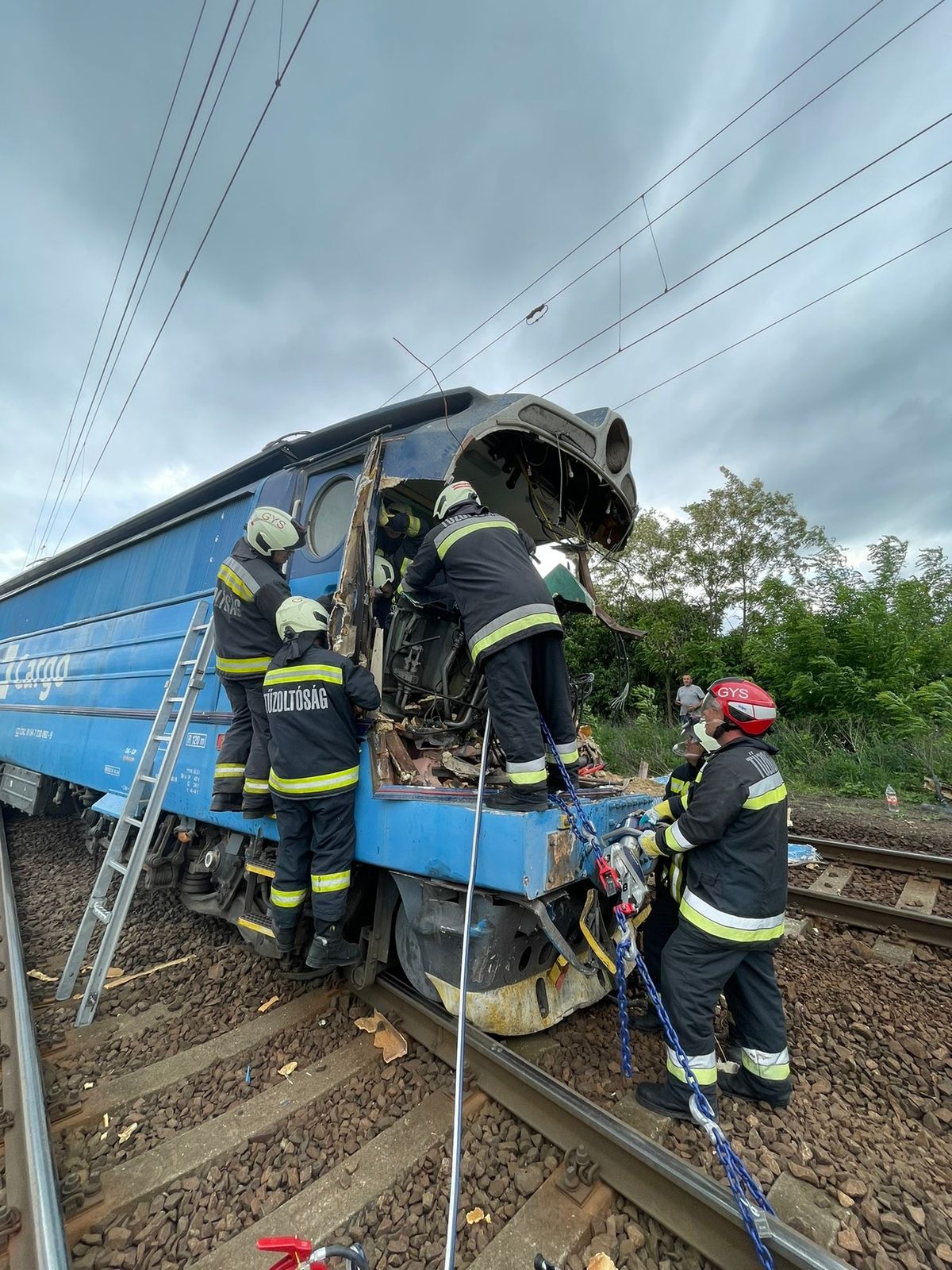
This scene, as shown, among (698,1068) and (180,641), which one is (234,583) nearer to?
(180,641)

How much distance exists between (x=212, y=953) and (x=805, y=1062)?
3419mm

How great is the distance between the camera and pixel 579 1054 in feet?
8.79

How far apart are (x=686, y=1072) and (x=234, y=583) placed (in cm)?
302

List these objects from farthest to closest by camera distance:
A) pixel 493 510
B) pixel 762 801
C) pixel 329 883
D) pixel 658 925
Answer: pixel 493 510 → pixel 658 925 → pixel 329 883 → pixel 762 801

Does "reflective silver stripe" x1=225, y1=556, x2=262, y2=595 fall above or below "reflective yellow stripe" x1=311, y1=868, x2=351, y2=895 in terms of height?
above

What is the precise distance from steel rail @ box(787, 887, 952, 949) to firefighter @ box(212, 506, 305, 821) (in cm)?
356

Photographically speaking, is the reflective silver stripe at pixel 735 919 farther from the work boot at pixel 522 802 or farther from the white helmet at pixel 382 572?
the white helmet at pixel 382 572

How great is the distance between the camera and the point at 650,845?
8.84 feet

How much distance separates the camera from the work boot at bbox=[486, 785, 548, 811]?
236 cm

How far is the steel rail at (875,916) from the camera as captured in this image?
3891mm

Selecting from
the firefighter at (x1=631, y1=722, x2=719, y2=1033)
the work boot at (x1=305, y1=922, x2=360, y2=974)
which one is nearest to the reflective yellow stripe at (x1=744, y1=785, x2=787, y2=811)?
the firefighter at (x1=631, y1=722, x2=719, y2=1033)

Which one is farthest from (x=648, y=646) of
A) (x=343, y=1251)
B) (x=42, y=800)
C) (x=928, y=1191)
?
(x=343, y=1251)

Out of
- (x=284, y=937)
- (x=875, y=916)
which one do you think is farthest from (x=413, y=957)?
(x=875, y=916)

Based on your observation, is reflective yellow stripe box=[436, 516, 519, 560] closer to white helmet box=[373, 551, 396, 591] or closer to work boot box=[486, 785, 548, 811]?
white helmet box=[373, 551, 396, 591]
